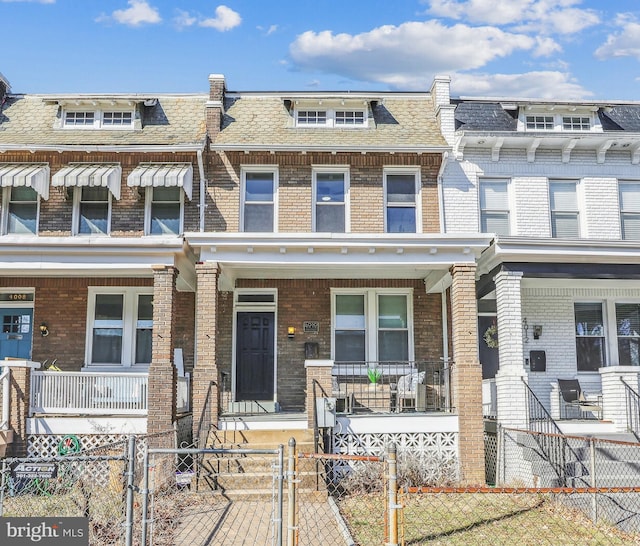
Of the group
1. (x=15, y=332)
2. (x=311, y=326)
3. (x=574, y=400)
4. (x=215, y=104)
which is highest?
(x=215, y=104)

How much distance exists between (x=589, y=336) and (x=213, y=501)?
975cm

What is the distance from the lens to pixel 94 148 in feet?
50.3

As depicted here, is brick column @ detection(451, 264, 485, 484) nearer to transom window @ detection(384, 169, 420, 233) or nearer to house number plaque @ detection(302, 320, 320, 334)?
transom window @ detection(384, 169, 420, 233)

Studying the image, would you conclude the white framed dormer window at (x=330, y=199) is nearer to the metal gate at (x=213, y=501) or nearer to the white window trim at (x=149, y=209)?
the white window trim at (x=149, y=209)

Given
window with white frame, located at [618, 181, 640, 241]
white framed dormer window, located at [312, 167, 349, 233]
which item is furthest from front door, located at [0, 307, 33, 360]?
window with white frame, located at [618, 181, 640, 241]

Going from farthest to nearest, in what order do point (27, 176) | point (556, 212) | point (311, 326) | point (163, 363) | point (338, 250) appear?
point (556, 212), point (311, 326), point (27, 176), point (338, 250), point (163, 363)

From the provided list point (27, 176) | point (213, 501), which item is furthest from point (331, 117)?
point (213, 501)

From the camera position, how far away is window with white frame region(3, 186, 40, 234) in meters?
15.5

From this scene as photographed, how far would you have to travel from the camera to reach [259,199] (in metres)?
15.7

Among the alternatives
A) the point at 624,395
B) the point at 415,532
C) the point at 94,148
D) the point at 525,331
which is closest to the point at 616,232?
the point at 525,331

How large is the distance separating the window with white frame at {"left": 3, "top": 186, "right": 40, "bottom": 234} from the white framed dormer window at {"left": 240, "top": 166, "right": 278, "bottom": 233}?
4721mm

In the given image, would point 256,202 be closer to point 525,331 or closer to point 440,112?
point 440,112

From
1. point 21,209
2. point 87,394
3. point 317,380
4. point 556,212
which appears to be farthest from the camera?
point 556,212

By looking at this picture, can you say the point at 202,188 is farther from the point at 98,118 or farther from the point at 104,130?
the point at 98,118
